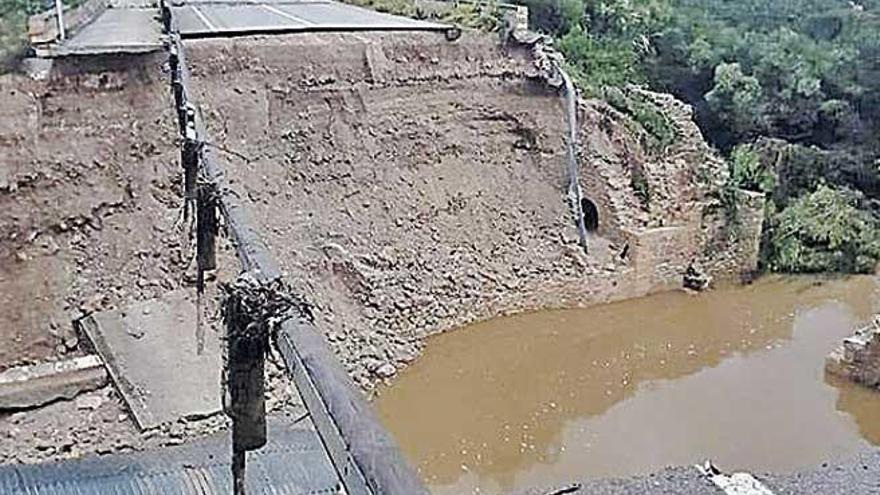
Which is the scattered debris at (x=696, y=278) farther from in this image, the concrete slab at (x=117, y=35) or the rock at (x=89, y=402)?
the rock at (x=89, y=402)

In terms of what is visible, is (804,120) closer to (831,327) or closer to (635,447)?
(831,327)

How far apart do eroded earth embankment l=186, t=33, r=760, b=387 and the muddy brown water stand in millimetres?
542

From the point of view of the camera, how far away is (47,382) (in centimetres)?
934

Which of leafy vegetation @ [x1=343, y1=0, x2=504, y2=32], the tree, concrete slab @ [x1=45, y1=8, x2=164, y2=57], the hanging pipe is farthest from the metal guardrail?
the tree

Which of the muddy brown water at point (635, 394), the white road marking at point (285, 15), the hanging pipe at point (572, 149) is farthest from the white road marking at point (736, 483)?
the white road marking at point (285, 15)

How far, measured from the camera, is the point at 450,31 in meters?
14.8

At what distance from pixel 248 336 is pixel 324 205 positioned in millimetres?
10414

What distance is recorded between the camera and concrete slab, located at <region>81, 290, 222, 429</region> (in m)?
9.40

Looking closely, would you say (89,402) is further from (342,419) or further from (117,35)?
(342,419)

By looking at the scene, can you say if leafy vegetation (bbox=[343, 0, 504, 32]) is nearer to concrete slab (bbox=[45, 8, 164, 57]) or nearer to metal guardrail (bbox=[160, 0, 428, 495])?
concrete slab (bbox=[45, 8, 164, 57])

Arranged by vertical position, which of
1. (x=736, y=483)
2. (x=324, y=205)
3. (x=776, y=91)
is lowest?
(x=736, y=483)

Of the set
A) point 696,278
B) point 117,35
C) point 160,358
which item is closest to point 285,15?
point 117,35

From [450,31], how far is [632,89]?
3.89m

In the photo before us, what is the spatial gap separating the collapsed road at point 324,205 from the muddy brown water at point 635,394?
569 mm
